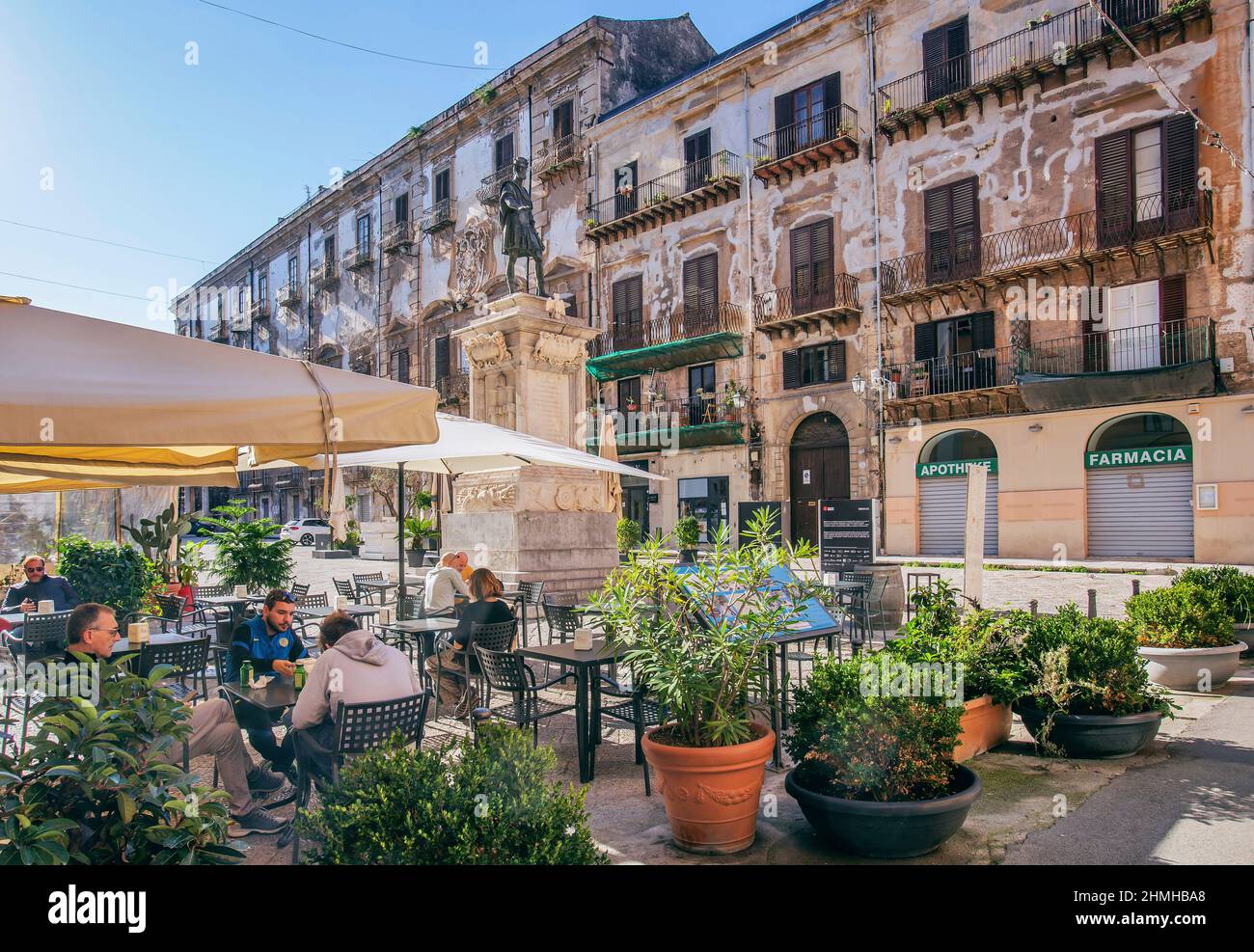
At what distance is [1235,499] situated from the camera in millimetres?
17578

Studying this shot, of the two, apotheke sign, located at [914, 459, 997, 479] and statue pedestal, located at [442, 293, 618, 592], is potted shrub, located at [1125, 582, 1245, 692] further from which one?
apotheke sign, located at [914, 459, 997, 479]

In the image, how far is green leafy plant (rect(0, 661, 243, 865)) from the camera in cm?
246

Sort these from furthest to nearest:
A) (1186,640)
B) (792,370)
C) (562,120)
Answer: (562,120) < (792,370) < (1186,640)

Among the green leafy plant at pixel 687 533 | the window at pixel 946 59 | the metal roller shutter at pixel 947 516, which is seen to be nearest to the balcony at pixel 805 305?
the window at pixel 946 59

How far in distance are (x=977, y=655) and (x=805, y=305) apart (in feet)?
66.8

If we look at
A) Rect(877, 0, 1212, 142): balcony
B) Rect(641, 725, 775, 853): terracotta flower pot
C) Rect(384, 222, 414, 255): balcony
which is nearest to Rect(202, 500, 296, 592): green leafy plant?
Rect(641, 725, 775, 853): terracotta flower pot

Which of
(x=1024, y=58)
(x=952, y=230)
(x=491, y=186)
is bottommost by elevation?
(x=952, y=230)

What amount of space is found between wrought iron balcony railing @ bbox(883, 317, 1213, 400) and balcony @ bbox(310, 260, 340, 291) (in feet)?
98.0

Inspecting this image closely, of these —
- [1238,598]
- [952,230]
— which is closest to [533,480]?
[1238,598]

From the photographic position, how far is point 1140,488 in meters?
19.2

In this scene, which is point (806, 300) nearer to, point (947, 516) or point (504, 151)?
point (947, 516)

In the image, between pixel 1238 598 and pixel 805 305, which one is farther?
pixel 805 305

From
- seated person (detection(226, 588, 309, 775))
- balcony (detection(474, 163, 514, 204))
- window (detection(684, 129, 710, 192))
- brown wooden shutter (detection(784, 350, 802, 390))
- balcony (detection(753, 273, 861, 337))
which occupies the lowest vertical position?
seated person (detection(226, 588, 309, 775))

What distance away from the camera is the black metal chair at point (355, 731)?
377 centimetres
